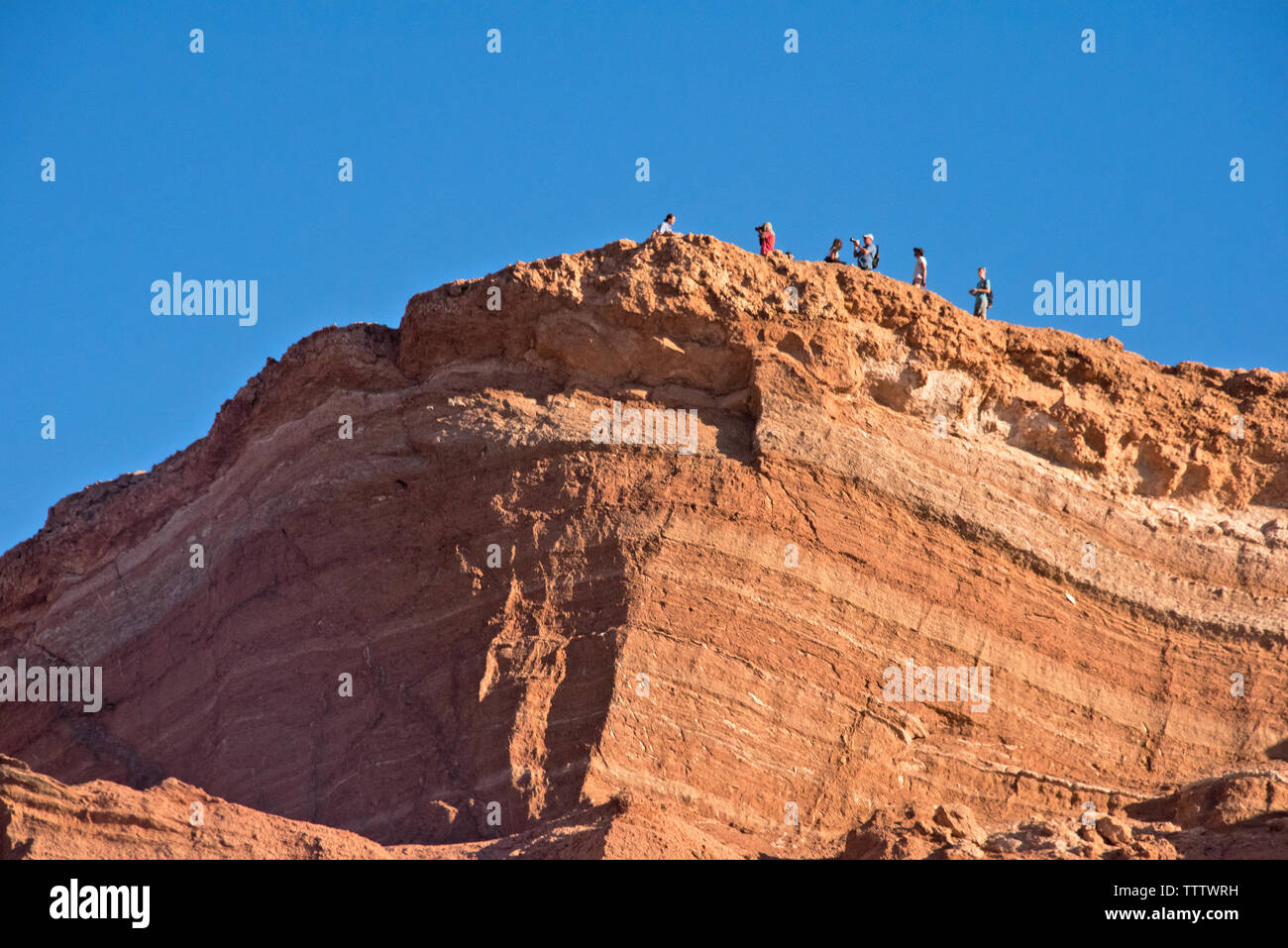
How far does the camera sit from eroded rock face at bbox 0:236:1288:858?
68.1ft

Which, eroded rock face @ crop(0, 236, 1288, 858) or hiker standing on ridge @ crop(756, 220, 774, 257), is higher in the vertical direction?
hiker standing on ridge @ crop(756, 220, 774, 257)

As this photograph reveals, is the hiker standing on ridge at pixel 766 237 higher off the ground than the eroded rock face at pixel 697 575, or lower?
higher

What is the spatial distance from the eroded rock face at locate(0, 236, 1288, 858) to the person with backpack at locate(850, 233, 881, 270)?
1.81 metres

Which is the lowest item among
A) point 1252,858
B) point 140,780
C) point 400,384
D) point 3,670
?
point 1252,858

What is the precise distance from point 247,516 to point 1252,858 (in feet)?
40.7

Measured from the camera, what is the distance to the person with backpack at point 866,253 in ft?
85.5

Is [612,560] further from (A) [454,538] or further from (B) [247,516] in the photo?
(B) [247,516]

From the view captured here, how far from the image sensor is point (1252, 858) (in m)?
18.6

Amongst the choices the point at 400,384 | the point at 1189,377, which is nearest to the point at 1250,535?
the point at 1189,377

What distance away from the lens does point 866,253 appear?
2614 centimetres

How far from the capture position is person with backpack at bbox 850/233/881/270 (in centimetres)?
2605

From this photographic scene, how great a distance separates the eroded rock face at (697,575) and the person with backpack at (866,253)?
1.81m

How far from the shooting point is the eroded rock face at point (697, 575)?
68.1 ft

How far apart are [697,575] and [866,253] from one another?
6.51 m
